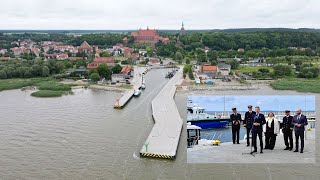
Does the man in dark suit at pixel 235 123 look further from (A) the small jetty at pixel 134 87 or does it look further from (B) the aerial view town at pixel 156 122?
(A) the small jetty at pixel 134 87

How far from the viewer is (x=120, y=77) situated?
58.1ft

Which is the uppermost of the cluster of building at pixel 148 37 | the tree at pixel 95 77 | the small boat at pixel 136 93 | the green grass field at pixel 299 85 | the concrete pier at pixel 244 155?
the cluster of building at pixel 148 37

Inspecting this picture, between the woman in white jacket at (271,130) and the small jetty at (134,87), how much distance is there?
8755 millimetres

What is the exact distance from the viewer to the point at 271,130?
9.21 ft

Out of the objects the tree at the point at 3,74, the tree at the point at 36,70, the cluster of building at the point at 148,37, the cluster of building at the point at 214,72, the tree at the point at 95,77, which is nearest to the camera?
the tree at the point at 95,77

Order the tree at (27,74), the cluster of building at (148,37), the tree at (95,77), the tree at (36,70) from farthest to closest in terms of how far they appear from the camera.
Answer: the cluster of building at (148,37), the tree at (36,70), the tree at (27,74), the tree at (95,77)

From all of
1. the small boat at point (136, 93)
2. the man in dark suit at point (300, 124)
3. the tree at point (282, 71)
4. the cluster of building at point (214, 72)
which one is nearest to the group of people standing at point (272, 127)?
the man in dark suit at point (300, 124)

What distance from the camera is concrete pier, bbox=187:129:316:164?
8.82 ft

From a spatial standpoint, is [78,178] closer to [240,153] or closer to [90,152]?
Answer: [90,152]

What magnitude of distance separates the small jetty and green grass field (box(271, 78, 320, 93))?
5.40m

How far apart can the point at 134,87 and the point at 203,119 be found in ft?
38.6

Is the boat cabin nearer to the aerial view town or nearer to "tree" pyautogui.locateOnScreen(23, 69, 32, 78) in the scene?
the aerial view town

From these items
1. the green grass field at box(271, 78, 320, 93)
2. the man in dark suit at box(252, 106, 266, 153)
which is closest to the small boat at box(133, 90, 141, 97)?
the green grass field at box(271, 78, 320, 93)

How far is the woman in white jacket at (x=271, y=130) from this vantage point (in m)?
2.80
